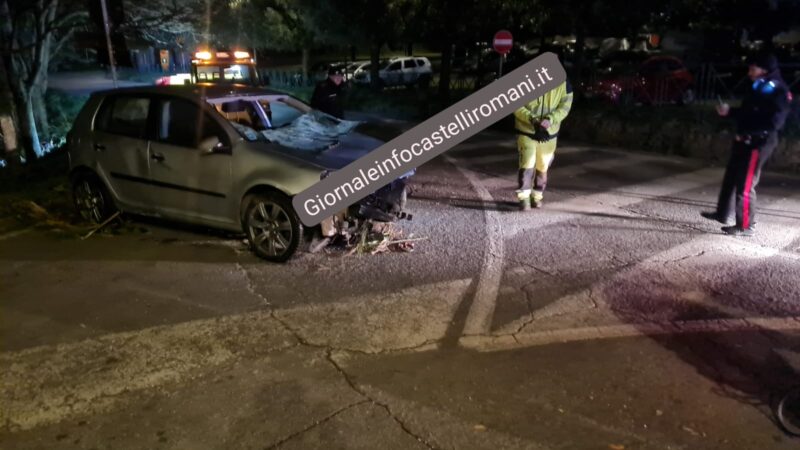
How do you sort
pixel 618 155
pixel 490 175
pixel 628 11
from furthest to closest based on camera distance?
pixel 628 11 < pixel 618 155 < pixel 490 175

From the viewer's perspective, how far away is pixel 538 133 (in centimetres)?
746

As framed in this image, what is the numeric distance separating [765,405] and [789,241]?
355 cm

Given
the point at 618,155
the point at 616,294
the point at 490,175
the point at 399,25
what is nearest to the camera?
the point at 616,294

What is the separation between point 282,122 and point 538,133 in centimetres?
292

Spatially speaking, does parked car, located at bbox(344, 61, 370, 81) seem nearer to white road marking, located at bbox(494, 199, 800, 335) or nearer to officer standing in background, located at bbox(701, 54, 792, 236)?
officer standing in background, located at bbox(701, 54, 792, 236)

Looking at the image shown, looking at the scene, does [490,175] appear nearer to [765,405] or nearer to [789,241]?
[789,241]

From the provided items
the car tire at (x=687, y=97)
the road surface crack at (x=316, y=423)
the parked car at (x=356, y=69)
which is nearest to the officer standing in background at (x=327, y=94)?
the road surface crack at (x=316, y=423)

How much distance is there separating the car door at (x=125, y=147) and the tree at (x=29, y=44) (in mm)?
9257

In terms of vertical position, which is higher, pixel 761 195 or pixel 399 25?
pixel 399 25

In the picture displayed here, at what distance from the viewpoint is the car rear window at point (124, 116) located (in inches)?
257

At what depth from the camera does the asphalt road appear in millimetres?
3512

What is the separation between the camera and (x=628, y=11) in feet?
52.6

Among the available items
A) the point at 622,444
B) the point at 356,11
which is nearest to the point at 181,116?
the point at 622,444

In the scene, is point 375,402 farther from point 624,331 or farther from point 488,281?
point 488,281
